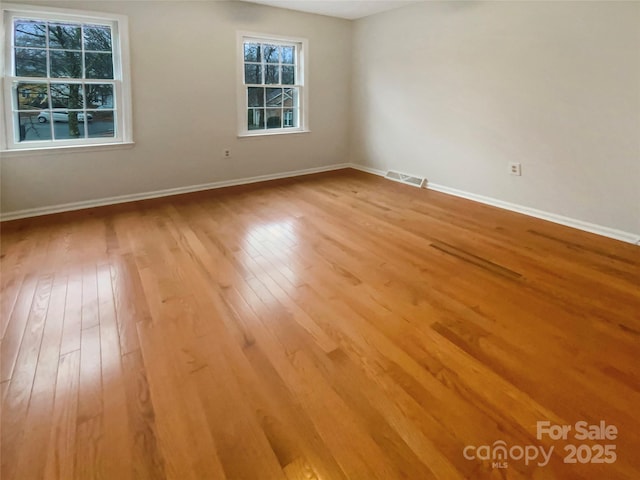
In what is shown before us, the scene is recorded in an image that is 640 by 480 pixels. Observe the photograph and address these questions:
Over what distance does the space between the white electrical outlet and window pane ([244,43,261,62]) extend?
11.2 feet

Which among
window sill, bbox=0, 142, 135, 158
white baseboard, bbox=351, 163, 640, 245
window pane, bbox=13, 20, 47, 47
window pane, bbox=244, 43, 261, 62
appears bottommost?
white baseboard, bbox=351, 163, 640, 245

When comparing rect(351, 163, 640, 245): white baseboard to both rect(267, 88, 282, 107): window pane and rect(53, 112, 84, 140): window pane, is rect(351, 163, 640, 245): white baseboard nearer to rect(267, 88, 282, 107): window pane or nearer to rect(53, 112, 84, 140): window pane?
rect(267, 88, 282, 107): window pane

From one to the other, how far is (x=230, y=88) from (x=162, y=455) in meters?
4.42

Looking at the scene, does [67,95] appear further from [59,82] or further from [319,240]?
[319,240]

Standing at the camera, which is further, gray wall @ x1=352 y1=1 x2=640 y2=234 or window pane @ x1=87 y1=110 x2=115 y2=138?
window pane @ x1=87 y1=110 x2=115 y2=138

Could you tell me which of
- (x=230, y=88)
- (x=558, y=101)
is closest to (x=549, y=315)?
(x=558, y=101)

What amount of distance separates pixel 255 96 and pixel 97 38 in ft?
6.15

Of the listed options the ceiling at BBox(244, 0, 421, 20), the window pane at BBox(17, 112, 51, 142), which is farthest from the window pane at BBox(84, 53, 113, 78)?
Result: the ceiling at BBox(244, 0, 421, 20)

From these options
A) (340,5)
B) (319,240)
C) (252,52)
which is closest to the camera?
(319,240)

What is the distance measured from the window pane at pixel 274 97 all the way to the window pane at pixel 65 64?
2236 millimetres

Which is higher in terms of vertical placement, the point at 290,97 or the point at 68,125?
the point at 290,97

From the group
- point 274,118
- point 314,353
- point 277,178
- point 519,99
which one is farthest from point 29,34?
point 519,99

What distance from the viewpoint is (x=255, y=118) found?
520 centimetres

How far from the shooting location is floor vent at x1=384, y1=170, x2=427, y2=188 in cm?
503
